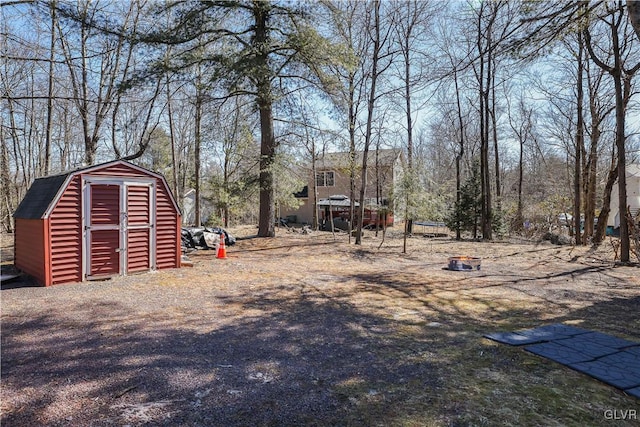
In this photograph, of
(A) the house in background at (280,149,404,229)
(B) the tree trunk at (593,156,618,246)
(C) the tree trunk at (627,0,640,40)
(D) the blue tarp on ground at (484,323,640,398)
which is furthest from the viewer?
(A) the house in background at (280,149,404,229)

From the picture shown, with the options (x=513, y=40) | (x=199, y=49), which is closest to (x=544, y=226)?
(x=513, y=40)

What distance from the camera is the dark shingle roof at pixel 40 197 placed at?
279 inches

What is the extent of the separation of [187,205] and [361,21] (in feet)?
71.7

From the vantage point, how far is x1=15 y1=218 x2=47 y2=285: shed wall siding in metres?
7.02

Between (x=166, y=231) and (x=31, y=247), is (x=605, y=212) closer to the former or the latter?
(x=166, y=231)

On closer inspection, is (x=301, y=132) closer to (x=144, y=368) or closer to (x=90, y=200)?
(x=90, y=200)

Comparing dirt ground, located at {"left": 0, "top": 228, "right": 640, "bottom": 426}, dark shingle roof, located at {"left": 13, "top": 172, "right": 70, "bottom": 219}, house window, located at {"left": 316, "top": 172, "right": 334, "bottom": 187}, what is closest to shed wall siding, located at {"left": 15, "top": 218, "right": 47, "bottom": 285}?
dark shingle roof, located at {"left": 13, "top": 172, "right": 70, "bottom": 219}

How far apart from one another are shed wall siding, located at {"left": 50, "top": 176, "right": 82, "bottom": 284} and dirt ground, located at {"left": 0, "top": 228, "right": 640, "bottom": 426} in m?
0.36

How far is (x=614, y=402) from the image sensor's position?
9.30 ft

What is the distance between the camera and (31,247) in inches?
295

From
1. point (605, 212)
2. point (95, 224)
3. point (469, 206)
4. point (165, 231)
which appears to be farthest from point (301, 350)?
point (469, 206)

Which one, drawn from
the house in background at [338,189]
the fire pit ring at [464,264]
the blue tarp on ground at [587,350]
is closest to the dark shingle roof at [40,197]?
the blue tarp on ground at [587,350]

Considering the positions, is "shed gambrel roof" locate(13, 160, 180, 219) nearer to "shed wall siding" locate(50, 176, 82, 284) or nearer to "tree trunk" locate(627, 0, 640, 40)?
"shed wall siding" locate(50, 176, 82, 284)

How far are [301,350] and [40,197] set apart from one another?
6.75m
